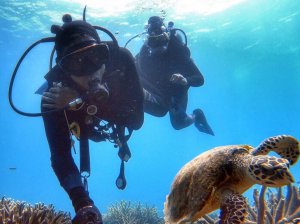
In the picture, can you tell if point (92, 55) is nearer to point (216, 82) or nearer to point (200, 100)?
point (216, 82)

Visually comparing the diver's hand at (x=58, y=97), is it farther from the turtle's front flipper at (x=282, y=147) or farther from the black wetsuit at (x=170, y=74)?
the black wetsuit at (x=170, y=74)

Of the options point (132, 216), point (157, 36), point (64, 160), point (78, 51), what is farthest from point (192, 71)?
point (64, 160)

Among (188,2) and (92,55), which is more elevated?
(188,2)

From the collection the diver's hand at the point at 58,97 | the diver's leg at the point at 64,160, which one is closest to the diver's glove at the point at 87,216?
the diver's leg at the point at 64,160

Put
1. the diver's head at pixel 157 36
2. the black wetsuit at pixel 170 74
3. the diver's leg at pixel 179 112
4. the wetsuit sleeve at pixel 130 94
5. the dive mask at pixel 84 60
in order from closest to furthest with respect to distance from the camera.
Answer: the dive mask at pixel 84 60 → the wetsuit sleeve at pixel 130 94 → the diver's head at pixel 157 36 → the black wetsuit at pixel 170 74 → the diver's leg at pixel 179 112

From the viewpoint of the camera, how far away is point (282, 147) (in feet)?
10.5

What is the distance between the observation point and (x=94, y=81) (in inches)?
181

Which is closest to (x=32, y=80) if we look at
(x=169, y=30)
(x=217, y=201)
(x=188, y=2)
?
(x=188, y=2)

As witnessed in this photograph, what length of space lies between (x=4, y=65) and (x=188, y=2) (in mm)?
26383

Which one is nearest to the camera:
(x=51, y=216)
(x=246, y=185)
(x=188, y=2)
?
(x=246, y=185)

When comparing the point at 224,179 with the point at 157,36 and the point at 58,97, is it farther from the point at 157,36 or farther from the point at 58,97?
the point at 157,36

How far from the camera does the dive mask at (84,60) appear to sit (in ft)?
14.7

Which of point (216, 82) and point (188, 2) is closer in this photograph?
point (188, 2)

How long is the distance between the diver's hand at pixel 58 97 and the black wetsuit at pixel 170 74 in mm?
5196
